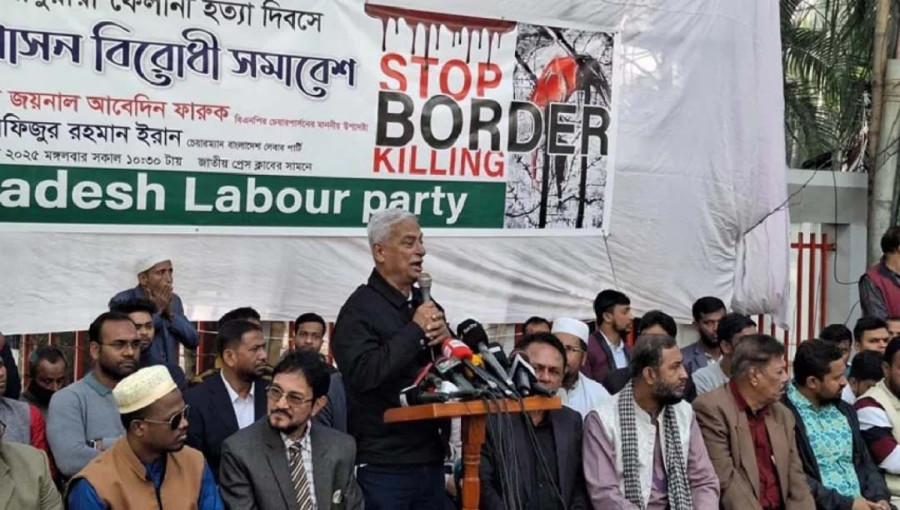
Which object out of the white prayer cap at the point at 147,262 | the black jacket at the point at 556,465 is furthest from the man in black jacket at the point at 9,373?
the black jacket at the point at 556,465

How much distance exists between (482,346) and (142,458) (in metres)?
1.32

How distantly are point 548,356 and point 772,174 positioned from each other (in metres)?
4.07

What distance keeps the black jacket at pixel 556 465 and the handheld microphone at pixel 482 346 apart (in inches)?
29.6

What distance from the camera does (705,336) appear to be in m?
8.63

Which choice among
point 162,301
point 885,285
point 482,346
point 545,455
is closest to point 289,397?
point 482,346

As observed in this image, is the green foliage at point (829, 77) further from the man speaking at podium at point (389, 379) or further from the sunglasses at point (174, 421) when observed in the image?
the sunglasses at point (174, 421)

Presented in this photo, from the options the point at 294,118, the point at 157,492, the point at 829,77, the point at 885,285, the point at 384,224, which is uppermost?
the point at 829,77

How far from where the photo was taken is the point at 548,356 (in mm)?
6082

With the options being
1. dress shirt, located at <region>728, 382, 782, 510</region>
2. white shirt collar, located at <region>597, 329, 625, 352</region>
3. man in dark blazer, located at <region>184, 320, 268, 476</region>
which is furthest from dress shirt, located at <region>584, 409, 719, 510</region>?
white shirt collar, located at <region>597, 329, 625, 352</region>

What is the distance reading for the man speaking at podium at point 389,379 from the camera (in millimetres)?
5180

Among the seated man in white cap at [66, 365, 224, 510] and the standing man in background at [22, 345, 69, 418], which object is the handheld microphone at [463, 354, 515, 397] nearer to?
the seated man in white cap at [66, 365, 224, 510]

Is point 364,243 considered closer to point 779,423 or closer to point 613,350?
point 613,350

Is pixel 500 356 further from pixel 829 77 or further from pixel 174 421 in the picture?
pixel 829 77

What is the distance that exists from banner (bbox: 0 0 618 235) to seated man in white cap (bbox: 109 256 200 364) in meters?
0.23
